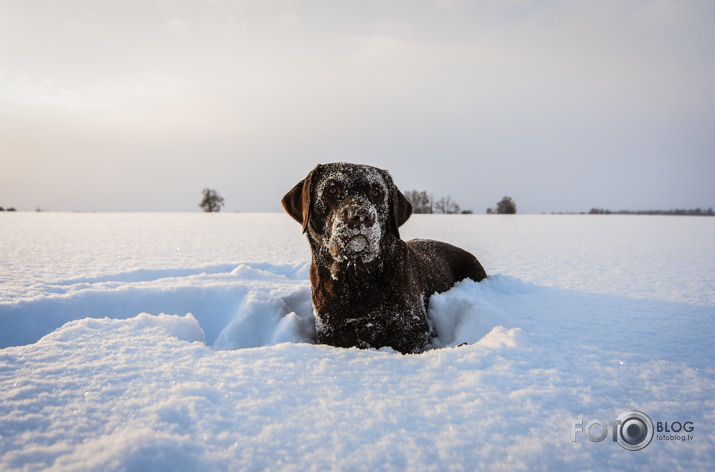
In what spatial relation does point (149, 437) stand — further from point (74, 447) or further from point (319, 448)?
point (319, 448)

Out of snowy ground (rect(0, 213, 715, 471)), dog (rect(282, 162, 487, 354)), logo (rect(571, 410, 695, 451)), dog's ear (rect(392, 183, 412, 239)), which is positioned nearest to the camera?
snowy ground (rect(0, 213, 715, 471))

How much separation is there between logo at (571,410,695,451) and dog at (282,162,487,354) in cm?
184

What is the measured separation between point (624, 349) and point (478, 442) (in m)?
1.62

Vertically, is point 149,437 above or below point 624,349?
above

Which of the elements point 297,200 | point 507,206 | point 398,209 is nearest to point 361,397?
point 398,209

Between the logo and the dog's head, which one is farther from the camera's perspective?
the dog's head

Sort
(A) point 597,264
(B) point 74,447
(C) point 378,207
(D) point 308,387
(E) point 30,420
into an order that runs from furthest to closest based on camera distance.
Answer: (A) point 597,264
(C) point 378,207
(D) point 308,387
(E) point 30,420
(B) point 74,447

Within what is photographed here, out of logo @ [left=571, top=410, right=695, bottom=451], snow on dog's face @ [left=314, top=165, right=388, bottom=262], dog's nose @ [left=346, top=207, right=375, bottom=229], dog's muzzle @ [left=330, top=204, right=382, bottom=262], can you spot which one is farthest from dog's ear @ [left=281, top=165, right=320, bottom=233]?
logo @ [left=571, top=410, right=695, bottom=451]

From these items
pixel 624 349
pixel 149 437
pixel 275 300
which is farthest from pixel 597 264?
pixel 149 437

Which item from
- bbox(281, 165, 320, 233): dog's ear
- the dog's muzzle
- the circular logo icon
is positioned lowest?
the circular logo icon

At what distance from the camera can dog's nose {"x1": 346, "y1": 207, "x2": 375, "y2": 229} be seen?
268 cm

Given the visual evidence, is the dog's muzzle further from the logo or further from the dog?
the logo

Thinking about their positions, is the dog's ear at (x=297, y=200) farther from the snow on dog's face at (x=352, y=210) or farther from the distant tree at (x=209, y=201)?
the distant tree at (x=209, y=201)

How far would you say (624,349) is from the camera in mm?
2105
